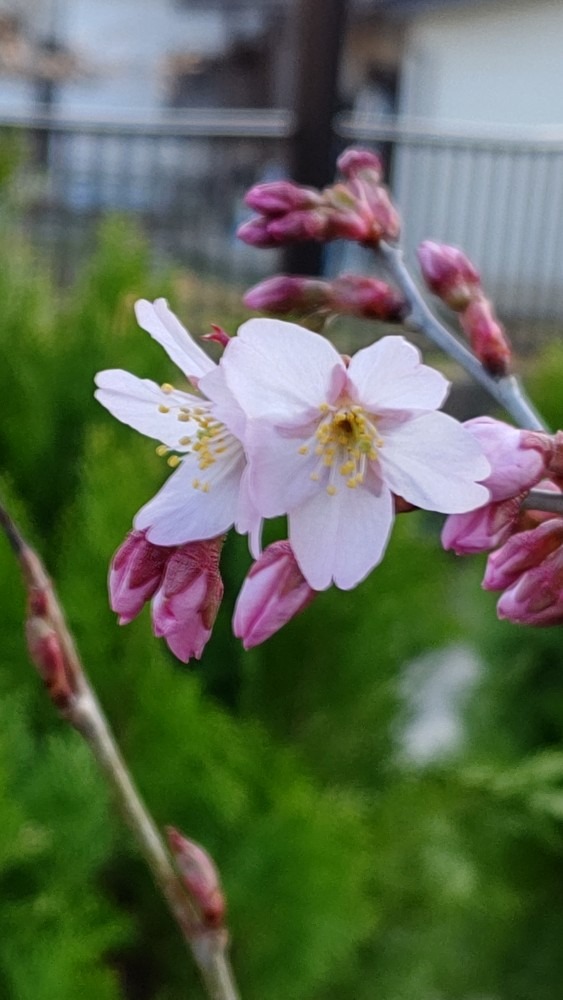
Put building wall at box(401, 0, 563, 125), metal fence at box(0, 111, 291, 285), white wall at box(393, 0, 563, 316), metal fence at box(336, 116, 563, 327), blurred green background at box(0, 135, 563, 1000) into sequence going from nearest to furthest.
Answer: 1. blurred green background at box(0, 135, 563, 1000)
2. metal fence at box(0, 111, 291, 285)
3. metal fence at box(336, 116, 563, 327)
4. white wall at box(393, 0, 563, 316)
5. building wall at box(401, 0, 563, 125)

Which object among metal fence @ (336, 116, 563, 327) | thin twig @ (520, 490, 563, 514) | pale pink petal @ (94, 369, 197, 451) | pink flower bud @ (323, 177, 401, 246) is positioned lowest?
metal fence @ (336, 116, 563, 327)

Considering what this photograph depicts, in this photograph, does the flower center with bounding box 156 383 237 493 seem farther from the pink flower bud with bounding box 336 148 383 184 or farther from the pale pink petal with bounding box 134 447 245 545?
the pink flower bud with bounding box 336 148 383 184

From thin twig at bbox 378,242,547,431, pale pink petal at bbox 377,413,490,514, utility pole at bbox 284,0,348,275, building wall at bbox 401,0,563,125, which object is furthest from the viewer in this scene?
building wall at bbox 401,0,563,125

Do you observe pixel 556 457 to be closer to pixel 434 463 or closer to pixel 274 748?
pixel 434 463

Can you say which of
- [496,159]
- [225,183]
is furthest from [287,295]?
[496,159]

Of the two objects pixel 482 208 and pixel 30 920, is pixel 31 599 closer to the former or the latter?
pixel 30 920

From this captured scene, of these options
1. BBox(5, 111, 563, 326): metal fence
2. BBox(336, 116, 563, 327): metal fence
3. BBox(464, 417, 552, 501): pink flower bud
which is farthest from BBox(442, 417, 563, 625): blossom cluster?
BBox(336, 116, 563, 327): metal fence

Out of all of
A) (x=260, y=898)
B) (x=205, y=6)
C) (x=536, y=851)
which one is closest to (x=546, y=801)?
(x=536, y=851)
